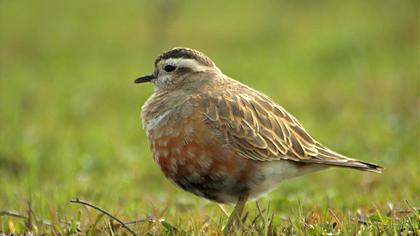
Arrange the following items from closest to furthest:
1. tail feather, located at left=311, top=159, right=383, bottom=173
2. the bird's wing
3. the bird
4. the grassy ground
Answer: the bird < the bird's wing < tail feather, located at left=311, top=159, right=383, bottom=173 < the grassy ground

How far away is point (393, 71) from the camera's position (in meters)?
15.9

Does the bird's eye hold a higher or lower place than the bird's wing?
higher

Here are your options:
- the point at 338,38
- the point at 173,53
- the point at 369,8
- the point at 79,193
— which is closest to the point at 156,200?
the point at 79,193

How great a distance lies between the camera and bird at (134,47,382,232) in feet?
21.2

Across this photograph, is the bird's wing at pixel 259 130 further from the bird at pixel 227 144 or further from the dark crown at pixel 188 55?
the dark crown at pixel 188 55

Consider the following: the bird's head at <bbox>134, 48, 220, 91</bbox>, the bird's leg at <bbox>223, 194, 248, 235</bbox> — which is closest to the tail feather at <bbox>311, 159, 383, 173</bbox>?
the bird's leg at <bbox>223, 194, 248, 235</bbox>

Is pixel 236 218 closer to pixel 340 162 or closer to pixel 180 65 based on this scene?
pixel 340 162

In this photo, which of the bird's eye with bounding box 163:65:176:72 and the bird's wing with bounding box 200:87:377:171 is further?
the bird's eye with bounding box 163:65:176:72

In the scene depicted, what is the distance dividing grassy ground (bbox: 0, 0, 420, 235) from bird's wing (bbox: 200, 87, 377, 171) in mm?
485

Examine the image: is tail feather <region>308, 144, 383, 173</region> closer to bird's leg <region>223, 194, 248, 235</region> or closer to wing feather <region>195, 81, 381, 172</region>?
wing feather <region>195, 81, 381, 172</region>

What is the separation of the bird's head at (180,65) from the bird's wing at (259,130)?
52 cm

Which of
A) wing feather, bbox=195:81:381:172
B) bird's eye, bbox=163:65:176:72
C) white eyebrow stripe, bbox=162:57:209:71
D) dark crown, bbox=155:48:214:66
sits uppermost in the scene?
dark crown, bbox=155:48:214:66

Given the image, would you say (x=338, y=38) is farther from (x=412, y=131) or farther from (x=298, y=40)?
(x=412, y=131)

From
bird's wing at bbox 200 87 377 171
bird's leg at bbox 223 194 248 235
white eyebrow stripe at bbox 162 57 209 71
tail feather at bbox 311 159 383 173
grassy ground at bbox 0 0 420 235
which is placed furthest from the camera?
white eyebrow stripe at bbox 162 57 209 71
